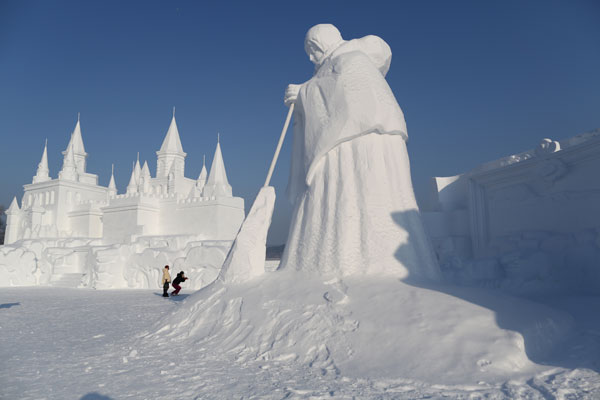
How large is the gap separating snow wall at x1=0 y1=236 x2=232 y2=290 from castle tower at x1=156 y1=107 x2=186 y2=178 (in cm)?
1509

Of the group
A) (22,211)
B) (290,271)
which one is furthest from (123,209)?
(290,271)

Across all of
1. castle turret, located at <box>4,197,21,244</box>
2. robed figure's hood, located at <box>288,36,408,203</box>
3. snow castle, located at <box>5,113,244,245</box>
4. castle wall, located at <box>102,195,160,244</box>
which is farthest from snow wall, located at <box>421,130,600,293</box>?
castle turret, located at <box>4,197,21,244</box>

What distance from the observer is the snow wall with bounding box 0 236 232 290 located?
49.1 ft

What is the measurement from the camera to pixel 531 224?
312 inches

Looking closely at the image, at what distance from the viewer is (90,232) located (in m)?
34.4

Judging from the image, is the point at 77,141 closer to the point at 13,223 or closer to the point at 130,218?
the point at 13,223

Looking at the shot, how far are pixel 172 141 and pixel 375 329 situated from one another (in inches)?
1352

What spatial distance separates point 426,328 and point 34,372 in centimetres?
340

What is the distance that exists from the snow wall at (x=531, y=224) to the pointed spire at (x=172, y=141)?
29.3 meters

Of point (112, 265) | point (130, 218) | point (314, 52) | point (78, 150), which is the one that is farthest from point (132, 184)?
point (314, 52)

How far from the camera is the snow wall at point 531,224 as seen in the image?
6.79 metres

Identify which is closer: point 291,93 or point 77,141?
point 291,93

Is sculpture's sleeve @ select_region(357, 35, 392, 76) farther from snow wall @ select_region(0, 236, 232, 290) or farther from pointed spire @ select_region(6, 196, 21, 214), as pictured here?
pointed spire @ select_region(6, 196, 21, 214)

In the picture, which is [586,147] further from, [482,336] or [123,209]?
[123,209]
